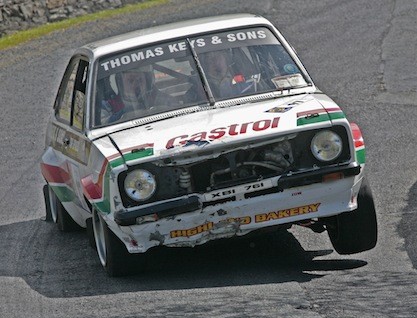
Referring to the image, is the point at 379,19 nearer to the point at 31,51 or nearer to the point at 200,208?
the point at 31,51

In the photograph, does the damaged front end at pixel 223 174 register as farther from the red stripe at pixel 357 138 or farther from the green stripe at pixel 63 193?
the green stripe at pixel 63 193

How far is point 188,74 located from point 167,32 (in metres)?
0.48

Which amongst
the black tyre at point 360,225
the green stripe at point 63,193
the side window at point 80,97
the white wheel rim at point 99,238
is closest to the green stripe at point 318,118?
the black tyre at point 360,225

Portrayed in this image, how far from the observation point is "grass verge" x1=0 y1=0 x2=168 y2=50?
839 inches

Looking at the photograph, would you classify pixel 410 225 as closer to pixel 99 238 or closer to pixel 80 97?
pixel 99 238

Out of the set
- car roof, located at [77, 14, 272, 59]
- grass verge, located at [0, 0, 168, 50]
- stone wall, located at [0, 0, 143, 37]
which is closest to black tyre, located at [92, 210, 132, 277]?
car roof, located at [77, 14, 272, 59]

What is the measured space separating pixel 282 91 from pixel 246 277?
1547mm

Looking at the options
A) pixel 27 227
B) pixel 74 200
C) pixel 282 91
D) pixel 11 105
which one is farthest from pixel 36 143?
pixel 282 91

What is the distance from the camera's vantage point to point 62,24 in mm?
22359

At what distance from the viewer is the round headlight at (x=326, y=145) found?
26.0 feet

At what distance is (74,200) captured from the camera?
955cm

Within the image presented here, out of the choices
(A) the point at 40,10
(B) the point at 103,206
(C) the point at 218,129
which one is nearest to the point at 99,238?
(B) the point at 103,206

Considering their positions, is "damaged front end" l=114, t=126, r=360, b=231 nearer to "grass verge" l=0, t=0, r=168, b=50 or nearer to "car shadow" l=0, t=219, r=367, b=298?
"car shadow" l=0, t=219, r=367, b=298

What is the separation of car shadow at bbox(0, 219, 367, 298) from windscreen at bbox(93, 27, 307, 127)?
1.12 metres
